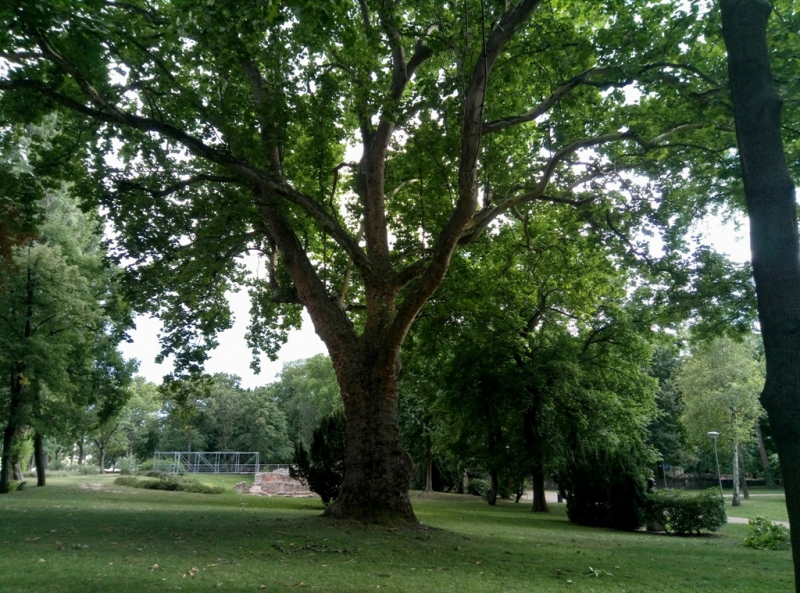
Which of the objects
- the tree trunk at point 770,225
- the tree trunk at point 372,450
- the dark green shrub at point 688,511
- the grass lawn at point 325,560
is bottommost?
the dark green shrub at point 688,511

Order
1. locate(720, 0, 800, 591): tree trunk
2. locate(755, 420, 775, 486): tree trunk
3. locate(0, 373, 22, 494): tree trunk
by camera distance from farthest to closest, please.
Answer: locate(755, 420, 775, 486): tree trunk
locate(0, 373, 22, 494): tree trunk
locate(720, 0, 800, 591): tree trunk

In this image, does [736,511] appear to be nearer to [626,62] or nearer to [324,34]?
[626,62]

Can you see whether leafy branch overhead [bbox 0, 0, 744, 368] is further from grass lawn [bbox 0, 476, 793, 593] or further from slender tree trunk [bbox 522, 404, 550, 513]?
slender tree trunk [bbox 522, 404, 550, 513]

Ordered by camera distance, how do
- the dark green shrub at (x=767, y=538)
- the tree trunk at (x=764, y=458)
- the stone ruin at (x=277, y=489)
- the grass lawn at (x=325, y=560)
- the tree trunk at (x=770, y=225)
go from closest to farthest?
the tree trunk at (x=770, y=225) → the grass lawn at (x=325, y=560) → the dark green shrub at (x=767, y=538) → the stone ruin at (x=277, y=489) → the tree trunk at (x=764, y=458)

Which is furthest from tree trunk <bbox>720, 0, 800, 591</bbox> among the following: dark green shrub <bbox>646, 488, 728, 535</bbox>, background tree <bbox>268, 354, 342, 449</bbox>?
background tree <bbox>268, 354, 342, 449</bbox>

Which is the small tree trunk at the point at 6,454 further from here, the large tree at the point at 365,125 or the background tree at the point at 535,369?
the background tree at the point at 535,369

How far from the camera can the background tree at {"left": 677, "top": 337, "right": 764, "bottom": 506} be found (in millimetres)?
29453

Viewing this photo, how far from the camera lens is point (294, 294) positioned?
14.5 m

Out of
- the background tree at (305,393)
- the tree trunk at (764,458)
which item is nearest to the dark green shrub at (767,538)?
the background tree at (305,393)

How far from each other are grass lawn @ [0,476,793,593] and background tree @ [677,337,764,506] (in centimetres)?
1963

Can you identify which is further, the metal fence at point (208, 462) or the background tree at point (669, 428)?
the metal fence at point (208, 462)

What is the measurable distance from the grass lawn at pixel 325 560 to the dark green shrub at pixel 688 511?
4009 mm

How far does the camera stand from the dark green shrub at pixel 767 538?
42.7 ft

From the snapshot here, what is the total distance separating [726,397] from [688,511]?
16011 millimetres
